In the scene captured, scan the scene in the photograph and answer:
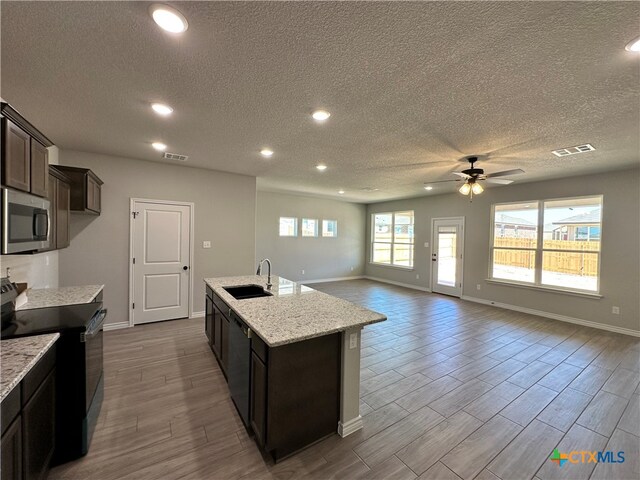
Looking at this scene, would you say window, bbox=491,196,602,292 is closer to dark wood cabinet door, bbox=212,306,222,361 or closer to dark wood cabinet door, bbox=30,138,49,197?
dark wood cabinet door, bbox=212,306,222,361

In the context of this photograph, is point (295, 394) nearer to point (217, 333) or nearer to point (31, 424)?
point (31, 424)

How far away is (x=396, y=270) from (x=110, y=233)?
7337 millimetres

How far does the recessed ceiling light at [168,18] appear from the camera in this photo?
4.60ft

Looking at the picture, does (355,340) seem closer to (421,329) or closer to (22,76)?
(421,329)

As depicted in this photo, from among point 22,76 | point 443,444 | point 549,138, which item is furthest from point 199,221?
point 549,138

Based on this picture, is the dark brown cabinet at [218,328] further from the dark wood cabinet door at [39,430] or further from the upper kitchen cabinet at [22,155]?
the upper kitchen cabinet at [22,155]

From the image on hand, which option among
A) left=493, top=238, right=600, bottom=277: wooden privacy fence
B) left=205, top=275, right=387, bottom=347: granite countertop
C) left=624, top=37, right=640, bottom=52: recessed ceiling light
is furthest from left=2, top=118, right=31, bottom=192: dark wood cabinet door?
left=493, top=238, right=600, bottom=277: wooden privacy fence

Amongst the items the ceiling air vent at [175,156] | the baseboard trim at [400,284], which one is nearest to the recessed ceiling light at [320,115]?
the ceiling air vent at [175,156]

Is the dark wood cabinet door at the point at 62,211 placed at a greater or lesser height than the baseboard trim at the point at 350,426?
greater

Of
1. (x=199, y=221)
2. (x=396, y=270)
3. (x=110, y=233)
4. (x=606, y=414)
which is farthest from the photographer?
(x=396, y=270)

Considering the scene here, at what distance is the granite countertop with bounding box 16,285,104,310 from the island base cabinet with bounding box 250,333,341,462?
1.84 metres

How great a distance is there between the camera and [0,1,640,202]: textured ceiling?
4.80 feet

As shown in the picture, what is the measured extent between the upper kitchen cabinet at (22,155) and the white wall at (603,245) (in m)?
7.39

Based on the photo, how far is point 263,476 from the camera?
1.72 m
